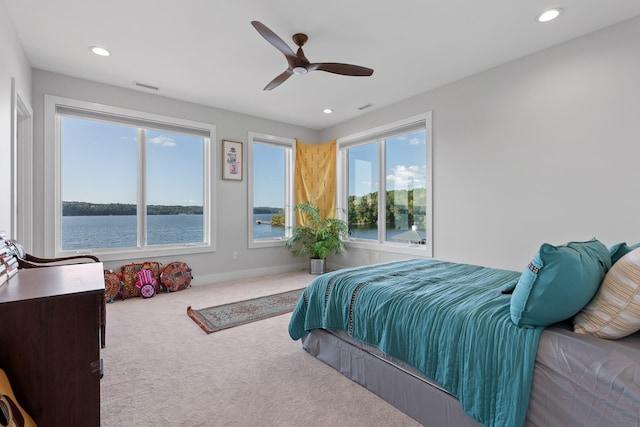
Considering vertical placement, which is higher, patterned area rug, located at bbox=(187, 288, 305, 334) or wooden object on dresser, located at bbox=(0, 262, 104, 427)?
wooden object on dresser, located at bbox=(0, 262, 104, 427)

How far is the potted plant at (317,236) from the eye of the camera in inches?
198

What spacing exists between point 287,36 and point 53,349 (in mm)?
2732

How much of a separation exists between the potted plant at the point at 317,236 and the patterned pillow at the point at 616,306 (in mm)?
3852

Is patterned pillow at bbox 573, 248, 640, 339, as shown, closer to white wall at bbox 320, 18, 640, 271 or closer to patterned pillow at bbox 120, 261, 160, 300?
white wall at bbox 320, 18, 640, 271

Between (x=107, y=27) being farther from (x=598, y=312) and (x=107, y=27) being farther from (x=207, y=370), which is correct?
(x=598, y=312)

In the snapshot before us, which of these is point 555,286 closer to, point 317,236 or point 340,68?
point 340,68

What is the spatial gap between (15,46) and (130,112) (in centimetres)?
128

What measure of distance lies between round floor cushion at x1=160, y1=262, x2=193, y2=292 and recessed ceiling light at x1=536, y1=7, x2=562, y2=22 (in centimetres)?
465

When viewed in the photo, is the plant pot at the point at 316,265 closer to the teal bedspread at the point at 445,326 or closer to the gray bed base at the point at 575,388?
the teal bedspread at the point at 445,326

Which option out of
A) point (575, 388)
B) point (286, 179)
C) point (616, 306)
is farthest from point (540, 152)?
point (286, 179)

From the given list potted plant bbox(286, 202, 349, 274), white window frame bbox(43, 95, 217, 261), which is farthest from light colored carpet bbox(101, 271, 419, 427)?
potted plant bbox(286, 202, 349, 274)

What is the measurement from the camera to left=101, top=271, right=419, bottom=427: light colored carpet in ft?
5.42

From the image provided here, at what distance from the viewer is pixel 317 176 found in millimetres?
5578

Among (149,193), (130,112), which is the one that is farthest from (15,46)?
(149,193)
